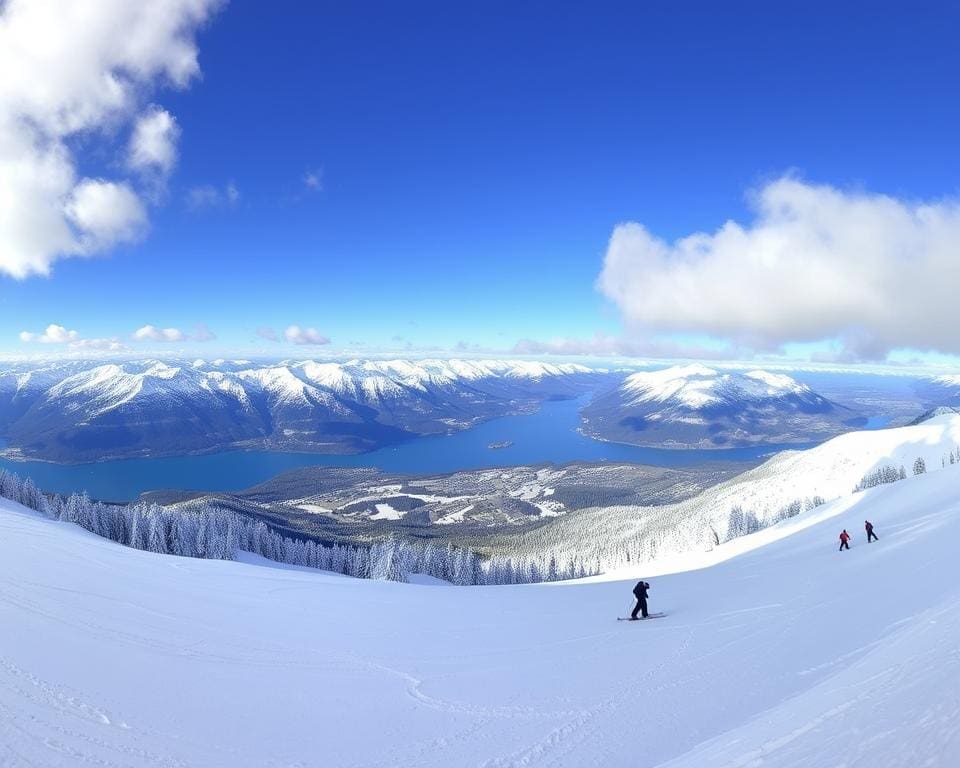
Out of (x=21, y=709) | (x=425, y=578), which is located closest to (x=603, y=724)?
(x=21, y=709)

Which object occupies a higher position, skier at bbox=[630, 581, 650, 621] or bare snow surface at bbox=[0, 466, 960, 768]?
bare snow surface at bbox=[0, 466, 960, 768]

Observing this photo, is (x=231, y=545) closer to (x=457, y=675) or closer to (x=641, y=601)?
(x=641, y=601)

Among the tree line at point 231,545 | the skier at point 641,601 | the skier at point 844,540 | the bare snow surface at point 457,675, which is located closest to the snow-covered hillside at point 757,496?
the tree line at point 231,545

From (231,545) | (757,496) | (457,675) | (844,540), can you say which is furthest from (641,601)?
(757,496)

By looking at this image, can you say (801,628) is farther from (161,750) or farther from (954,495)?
(954,495)

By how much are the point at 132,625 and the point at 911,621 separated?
1694cm

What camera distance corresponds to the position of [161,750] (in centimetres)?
654

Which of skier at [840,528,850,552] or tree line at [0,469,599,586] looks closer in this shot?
skier at [840,528,850,552]

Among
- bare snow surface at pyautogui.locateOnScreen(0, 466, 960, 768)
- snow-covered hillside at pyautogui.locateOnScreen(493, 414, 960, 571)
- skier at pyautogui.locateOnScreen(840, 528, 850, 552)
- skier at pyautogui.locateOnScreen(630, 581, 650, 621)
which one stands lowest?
snow-covered hillside at pyautogui.locateOnScreen(493, 414, 960, 571)

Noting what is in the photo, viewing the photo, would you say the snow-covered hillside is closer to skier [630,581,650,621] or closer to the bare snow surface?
skier [630,581,650,621]

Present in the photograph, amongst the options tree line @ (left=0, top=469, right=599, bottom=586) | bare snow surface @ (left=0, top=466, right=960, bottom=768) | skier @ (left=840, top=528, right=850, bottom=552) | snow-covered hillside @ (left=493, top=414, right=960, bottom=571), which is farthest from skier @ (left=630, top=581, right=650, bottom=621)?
snow-covered hillside @ (left=493, top=414, right=960, bottom=571)

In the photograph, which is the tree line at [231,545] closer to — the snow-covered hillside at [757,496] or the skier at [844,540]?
the snow-covered hillside at [757,496]

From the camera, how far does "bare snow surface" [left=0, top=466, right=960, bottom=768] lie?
6.26 m

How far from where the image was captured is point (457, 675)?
10.9 m
